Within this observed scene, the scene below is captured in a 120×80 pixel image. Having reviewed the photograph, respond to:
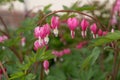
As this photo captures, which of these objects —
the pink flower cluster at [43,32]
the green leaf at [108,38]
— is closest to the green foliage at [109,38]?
the green leaf at [108,38]

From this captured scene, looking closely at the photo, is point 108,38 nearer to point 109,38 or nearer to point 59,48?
point 109,38

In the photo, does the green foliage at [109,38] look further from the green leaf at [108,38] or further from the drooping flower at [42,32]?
the drooping flower at [42,32]

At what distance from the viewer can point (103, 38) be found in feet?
4.40

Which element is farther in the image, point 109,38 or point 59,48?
point 59,48

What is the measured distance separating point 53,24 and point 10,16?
4680 mm

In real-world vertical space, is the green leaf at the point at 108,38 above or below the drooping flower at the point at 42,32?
below

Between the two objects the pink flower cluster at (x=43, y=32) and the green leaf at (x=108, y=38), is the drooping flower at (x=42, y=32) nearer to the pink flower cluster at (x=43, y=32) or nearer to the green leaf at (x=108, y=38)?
the pink flower cluster at (x=43, y=32)

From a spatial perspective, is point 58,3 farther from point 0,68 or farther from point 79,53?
point 0,68

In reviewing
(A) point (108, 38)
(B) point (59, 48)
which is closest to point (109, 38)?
(A) point (108, 38)

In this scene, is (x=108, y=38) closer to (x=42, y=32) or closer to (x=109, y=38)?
(x=109, y=38)

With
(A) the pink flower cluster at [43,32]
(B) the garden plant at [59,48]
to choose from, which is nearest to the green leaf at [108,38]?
(B) the garden plant at [59,48]

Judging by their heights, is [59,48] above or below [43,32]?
below

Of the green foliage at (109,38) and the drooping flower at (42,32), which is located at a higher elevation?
the drooping flower at (42,32)

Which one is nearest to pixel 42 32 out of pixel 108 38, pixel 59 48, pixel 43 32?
pixel 43 32
